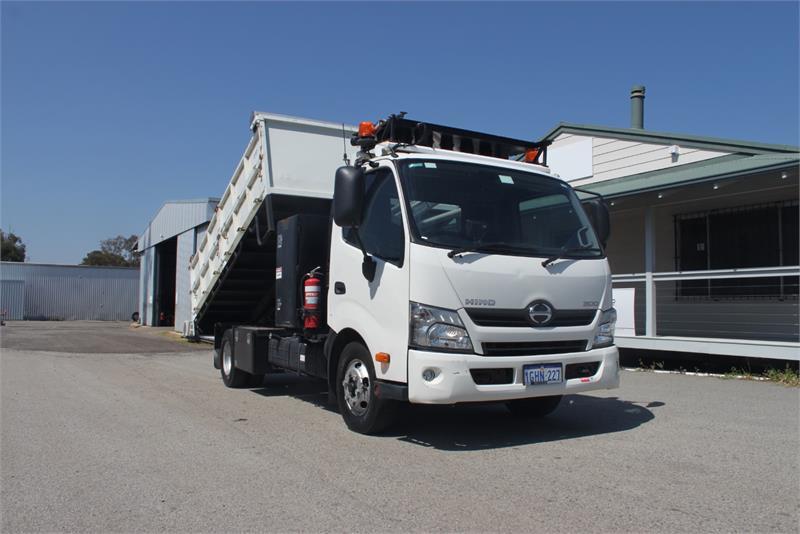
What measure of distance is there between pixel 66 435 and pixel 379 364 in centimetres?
321

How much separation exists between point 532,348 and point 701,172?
6.82 metres

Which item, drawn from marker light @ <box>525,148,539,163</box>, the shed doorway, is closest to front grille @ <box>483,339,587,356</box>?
marker light @ <box>525,148,539,163</box>

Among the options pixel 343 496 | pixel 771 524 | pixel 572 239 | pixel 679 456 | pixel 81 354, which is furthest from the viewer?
pixel 81 354

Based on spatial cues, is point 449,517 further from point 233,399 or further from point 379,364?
point 233,399

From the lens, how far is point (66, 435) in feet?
20.8

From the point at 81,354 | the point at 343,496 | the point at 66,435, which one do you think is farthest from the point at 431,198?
the point at 81,354

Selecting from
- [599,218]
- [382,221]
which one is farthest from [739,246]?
[382,221]

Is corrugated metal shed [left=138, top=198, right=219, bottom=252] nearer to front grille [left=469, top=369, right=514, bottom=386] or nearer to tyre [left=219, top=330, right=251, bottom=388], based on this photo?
tyre [left=219, top=330, right=251, bottom=388]

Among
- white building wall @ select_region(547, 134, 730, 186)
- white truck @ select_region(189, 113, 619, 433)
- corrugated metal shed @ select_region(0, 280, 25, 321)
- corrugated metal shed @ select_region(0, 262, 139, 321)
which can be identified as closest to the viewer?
white truck @ select_region(189, 113, 619, 433)

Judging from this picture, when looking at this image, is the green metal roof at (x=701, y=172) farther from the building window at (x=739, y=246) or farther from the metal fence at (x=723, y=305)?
the metal fence at (x=723, y=305)

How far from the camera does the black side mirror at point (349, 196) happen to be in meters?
5.82

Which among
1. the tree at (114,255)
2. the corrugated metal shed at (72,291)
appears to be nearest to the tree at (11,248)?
the tree at (114,255)

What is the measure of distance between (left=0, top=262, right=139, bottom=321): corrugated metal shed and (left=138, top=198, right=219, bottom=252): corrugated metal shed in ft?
28.1

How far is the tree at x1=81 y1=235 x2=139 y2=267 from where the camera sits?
9188cm
